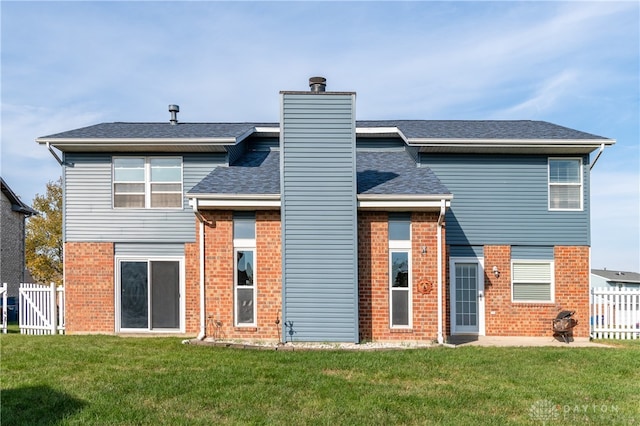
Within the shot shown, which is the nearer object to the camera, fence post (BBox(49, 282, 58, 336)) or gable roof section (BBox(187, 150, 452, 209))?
gable roof section (BBox(187, 150, 452, 209))

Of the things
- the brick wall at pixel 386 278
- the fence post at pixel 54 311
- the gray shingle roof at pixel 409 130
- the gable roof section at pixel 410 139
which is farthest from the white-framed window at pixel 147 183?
the brick wall at pixel 386 278

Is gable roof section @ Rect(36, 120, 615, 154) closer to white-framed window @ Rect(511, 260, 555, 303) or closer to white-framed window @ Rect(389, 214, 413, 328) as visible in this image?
white-framed window @ Rect(389, 214, 413, 328)

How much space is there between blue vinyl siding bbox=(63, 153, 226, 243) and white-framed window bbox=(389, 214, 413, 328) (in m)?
5.25

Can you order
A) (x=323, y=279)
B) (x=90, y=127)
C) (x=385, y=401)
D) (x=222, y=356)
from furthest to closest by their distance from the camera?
(x=90, y=127) → (x=323, y=279) → (x=222, y=356) → (x=385, y=401)

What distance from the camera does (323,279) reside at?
1134cm

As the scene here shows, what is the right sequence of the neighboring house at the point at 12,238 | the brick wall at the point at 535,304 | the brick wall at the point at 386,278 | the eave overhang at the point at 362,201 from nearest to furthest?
the eave overhang at the point at 362,201 → the brick wall at the point at 386,278 → the brick wall at the point at 535,304 → the neighboring house at the point at 12,238

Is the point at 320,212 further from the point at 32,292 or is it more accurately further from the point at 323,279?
the point at 32,292

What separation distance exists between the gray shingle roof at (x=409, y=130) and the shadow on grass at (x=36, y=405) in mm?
7730

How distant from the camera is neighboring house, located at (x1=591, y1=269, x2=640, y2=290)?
3209 centimetres

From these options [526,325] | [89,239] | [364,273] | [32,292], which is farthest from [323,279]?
[32,292]

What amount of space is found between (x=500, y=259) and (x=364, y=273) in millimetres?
4262

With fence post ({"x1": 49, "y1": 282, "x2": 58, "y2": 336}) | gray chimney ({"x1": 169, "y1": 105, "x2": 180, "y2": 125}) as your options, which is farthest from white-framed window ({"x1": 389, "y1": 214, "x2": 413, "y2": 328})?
fence post ({"x1": 49, "y1": 282, "x2": 58, "y2": 336})

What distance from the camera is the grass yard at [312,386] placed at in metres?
6.23

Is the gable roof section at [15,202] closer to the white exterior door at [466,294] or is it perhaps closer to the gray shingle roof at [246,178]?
the gray shingle roof at [246,178]
